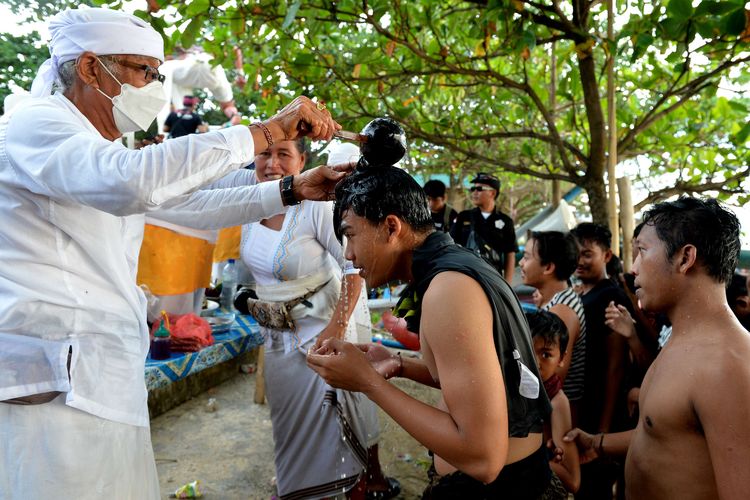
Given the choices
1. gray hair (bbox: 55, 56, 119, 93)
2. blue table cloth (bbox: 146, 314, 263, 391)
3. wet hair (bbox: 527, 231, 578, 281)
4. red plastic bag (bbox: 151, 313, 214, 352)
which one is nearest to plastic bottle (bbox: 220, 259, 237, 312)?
blue table cloth (bbox: 146, 314, 263, 391)

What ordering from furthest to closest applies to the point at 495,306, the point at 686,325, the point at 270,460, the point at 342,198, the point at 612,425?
the point at 270,460 → the point at 612,425 → the point at 342,198 → the point at 686,325 → the point at 495,306

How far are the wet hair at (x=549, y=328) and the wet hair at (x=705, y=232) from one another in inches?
38.7

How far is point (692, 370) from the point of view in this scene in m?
1.56

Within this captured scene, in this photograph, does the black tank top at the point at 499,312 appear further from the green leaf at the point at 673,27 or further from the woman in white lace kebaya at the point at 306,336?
the green leaf at the point at 673,27

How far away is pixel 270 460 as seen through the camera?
4078 millimetres

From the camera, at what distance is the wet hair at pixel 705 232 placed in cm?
166

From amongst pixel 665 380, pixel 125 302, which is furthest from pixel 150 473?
pixel 665 380

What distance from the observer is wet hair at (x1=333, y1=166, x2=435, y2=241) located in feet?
5.59

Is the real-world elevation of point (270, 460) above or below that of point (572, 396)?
below

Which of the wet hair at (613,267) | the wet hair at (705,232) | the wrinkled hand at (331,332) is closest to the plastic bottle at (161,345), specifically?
the wrinkled hand at (331,332)

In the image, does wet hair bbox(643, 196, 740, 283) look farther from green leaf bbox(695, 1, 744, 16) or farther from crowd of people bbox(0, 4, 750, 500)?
green leaf bbox(695, 1, 744, 16)

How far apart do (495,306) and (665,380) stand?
24.8 inches

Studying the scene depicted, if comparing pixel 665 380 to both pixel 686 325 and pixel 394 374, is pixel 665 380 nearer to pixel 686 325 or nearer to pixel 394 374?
pixel 686 325

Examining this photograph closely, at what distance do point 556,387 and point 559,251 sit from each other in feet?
3.13
